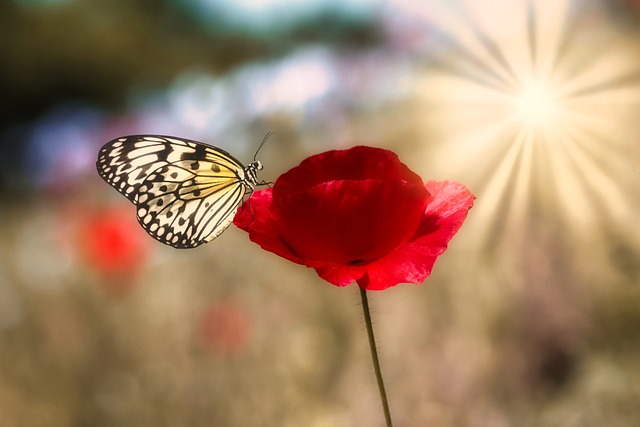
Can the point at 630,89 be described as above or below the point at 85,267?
above

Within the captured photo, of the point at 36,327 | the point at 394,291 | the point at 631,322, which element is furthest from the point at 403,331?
the point at 36,327

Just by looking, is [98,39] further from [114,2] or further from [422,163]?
[422,163]

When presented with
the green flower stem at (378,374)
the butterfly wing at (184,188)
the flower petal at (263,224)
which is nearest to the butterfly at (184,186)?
the butterfly wing at (184,188)

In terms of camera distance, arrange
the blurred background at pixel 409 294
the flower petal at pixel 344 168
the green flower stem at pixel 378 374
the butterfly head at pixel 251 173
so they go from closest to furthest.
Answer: the green flower stem at pixel 378 374 → the flower petal at pixel 344 168 → the butterfly head at pixel 251 173 → the blurred background at pixel 409 294

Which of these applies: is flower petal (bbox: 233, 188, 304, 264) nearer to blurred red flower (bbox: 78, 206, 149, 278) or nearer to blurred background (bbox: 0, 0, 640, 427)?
blurred background (bbox: 0, 0, 640, 427)

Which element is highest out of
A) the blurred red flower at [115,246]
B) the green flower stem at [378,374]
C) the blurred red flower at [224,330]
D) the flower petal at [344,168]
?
the blurred red flower at [115,246]

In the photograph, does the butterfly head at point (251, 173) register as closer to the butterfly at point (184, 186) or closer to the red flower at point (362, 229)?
the butterfly at point (184, 186)

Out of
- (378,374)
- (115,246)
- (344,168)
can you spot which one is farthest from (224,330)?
(378,374)
